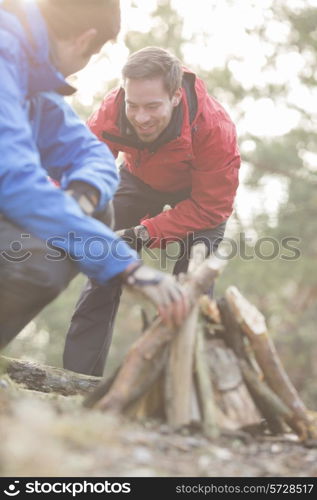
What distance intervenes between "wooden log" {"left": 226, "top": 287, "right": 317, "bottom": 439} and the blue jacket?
0.75 m

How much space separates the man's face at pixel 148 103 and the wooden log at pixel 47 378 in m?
1.77

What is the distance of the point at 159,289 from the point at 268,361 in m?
0.90

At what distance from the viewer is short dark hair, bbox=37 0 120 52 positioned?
10.7ft

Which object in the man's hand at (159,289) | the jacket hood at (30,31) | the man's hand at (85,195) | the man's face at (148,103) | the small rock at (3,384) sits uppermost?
the man's face at (148,103)

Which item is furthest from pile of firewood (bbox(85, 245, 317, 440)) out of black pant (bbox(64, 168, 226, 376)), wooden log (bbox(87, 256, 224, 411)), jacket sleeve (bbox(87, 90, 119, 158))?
jacket sleeve (bbox(87, 90, 119, 158))

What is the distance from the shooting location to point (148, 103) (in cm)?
459

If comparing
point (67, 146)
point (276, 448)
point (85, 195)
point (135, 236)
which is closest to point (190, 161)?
point (135, 236)

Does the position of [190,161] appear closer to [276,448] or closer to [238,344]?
[238,344]

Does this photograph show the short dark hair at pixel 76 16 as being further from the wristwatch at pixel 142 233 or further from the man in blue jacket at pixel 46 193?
the wristwatch at pixel 142 233

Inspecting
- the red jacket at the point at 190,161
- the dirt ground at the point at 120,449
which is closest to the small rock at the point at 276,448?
the dirt ground at the point at 120,449

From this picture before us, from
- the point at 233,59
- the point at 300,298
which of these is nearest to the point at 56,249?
the point at 233,59

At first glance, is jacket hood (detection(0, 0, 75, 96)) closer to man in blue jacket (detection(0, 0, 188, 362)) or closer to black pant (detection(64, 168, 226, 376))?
man in blue jacket (detection(0, 0, 188, 362))

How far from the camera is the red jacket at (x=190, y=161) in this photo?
4805 millimetres

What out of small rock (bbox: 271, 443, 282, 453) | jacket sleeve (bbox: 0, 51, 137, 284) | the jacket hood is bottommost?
small rock (bbox: 271, 443, 282, 453)
